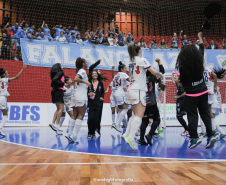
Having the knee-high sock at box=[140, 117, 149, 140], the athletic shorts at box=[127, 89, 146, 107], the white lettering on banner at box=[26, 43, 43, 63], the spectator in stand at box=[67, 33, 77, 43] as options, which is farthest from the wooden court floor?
the spectator in stand at box=[67, 33, 77, 43]

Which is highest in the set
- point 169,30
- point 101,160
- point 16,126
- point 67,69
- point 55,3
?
point 55,3

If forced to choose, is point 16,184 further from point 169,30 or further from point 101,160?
point 169,30

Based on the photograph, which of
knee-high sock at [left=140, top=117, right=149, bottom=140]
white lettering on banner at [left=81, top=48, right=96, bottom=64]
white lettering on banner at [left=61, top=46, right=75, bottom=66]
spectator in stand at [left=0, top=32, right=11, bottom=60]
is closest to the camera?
knee-high sock at [left=140, top=117, right=149, bottom=140]

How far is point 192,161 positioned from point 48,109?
8.63 meters

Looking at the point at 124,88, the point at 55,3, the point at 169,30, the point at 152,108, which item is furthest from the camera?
the point at 169,30

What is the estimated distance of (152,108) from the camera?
505 centimetres

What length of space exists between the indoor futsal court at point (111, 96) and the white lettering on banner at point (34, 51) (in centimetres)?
5

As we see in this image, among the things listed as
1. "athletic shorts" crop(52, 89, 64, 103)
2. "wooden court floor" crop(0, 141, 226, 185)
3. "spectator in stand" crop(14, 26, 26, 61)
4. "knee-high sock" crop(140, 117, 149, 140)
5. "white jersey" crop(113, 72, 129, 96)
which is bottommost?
"wooden court floor" crop(0, 141, 226, 185)

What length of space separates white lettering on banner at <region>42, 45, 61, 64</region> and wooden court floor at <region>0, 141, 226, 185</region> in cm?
913

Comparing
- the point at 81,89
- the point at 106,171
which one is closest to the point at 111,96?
the point at 81,89

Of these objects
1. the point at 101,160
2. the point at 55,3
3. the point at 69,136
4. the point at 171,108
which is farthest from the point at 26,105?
the point at 55,3

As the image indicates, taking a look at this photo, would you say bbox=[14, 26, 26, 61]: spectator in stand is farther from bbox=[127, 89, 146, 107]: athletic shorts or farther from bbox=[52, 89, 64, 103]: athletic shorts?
bbox=[127, 89, 146, 107]: athletic shorts

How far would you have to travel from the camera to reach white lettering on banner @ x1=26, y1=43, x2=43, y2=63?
11.8 meters

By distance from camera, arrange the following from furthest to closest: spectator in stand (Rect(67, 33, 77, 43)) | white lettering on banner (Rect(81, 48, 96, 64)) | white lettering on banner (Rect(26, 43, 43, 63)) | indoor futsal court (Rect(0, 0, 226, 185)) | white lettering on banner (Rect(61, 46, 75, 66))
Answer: spectator in stand (Rect(67, 33, 77, 43))
white lettering on banner (Rect(81, 48, 96, 64))
white lettering on banner (Rect(61, 46, 75, 66))
white lettering on banner (Rect(26, 43, 43, 63))
indoor futsal court (Rect(0, 0, 226, 185))
